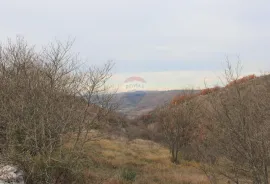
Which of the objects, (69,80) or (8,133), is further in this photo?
(69,80)

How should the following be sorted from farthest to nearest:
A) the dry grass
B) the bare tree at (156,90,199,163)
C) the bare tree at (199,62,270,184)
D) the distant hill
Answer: the bare tree at (156,90,199,163) < the distant hill < the dry grass < the bare tree at (199,62,270,184)

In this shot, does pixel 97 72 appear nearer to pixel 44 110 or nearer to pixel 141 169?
pixel 44 110

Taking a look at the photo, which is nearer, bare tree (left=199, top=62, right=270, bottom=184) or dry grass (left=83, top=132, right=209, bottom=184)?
bare tree (left=199, top=62, right=270, bottom=184)

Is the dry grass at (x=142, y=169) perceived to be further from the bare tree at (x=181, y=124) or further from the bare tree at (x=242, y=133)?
the bare tree at (x=242, y=133)

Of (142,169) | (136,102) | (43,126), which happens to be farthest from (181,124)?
(136,102)

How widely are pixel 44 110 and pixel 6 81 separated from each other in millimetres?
3747

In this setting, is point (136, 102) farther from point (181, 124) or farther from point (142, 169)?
point (142, 169)

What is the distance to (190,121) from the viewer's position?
23.5 m

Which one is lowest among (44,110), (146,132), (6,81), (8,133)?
(146,132)

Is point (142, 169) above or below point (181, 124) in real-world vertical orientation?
below

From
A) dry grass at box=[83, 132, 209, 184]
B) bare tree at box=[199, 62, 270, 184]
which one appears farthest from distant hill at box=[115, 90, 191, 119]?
bare tree at box=[199, 62, 270, 184]

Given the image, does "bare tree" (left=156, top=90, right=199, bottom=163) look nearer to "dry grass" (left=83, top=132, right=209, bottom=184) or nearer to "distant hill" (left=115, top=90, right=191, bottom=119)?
"dry grass" (left=83, top=132, right=209, bottom=184)

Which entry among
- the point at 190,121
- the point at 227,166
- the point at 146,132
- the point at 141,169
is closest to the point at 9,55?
the point at 141,169

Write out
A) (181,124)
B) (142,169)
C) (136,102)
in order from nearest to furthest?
(142,169), (181,124), (136,102)
